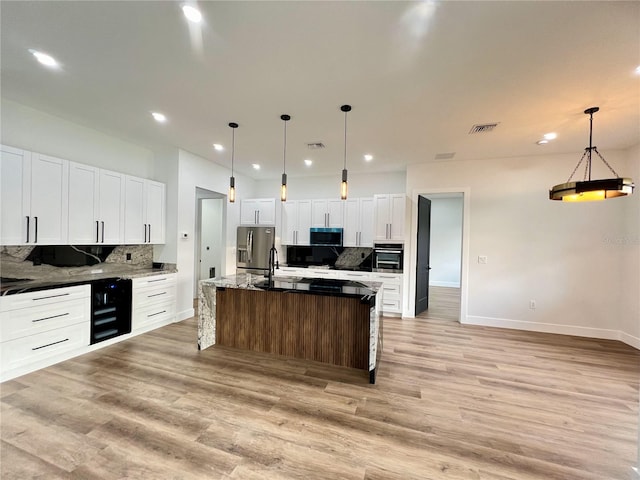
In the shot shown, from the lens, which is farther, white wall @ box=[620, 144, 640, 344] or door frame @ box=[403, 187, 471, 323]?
door frame @ box=[403, 187, 471, 323]

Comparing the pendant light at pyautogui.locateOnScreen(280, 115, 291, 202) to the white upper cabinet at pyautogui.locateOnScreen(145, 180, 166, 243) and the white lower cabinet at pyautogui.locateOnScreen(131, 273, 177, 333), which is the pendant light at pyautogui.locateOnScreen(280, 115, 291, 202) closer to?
the white upper cabinet at pyautogui.locateOnScreen(145, 180, 166, 243)

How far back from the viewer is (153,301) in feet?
13.4

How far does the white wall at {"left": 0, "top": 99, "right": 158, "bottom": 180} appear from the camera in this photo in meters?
3.08

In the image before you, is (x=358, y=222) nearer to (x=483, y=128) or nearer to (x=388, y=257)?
(x=388, y=257)

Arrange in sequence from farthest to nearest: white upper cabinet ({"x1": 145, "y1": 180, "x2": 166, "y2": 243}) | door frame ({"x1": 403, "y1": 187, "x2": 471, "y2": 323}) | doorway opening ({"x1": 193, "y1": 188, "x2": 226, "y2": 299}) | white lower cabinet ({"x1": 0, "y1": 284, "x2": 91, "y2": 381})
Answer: doorway opening ({"x1": 193, "y1": 188, "x2": 226, "y2": 299}) → door frame ({"x1": 403, "y1": 187, "x2": 471, "y2": 323}) → white upper cabinet ({"x1": 145, "y1": 180, "x2": 166, "y2": 243}) → white lower cabinet ({"x1": 0, "y1": 284, "x2": 91, "y2": 381})

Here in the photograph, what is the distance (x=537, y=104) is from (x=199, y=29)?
3.30 meters

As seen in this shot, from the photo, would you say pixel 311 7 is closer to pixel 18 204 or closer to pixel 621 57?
pixel 621 57

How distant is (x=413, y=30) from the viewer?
183 centimetres

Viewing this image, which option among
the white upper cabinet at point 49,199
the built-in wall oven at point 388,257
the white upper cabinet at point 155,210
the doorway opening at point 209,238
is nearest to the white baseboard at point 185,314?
the white upper cabinet at point 155,210

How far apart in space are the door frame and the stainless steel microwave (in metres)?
1.44

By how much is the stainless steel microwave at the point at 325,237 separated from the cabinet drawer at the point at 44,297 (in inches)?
149

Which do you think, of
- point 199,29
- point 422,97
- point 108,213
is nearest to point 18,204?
point 108,213

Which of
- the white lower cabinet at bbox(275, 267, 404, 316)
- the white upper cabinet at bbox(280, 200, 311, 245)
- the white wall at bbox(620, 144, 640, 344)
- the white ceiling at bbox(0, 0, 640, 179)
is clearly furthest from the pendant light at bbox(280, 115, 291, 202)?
the white wall at bbox(620, 144, 640, 344)

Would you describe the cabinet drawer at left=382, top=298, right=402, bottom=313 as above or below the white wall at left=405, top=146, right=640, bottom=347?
below
